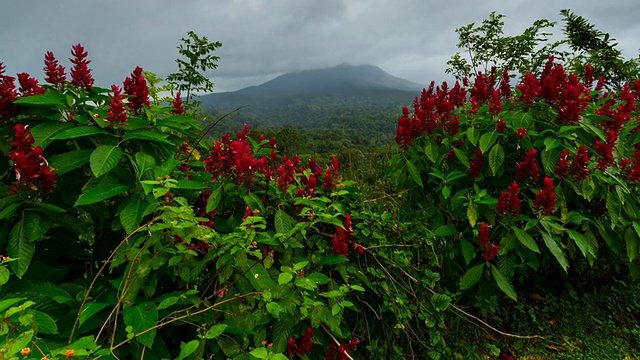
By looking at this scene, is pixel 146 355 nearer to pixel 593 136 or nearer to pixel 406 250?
pixel 406 250

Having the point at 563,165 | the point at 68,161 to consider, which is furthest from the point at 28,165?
the point at 563,165

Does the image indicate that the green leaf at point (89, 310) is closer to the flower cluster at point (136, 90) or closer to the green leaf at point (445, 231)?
the flower cluster at point (136, 90)

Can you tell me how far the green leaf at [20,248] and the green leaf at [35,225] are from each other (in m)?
0.02

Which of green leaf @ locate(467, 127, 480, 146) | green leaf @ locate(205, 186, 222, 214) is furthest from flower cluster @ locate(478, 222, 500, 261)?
green leaf @ locate(205, 186, 222, 214)

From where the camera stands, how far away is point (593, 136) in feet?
7.36

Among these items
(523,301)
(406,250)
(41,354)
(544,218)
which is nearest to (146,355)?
(41,354)

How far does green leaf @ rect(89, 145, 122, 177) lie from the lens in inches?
50.2

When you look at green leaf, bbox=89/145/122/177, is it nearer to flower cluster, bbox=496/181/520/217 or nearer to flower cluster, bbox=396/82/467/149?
flower cluster, bbox=396/82/467/149

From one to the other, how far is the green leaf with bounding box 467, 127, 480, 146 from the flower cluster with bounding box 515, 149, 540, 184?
300mm

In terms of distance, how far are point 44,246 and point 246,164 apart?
1.10 meters

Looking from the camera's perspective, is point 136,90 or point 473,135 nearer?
point 136,90

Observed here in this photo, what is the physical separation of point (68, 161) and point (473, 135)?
2232 millimetres

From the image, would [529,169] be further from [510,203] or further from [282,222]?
[282,222]

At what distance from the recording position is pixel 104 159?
1.31 metres
